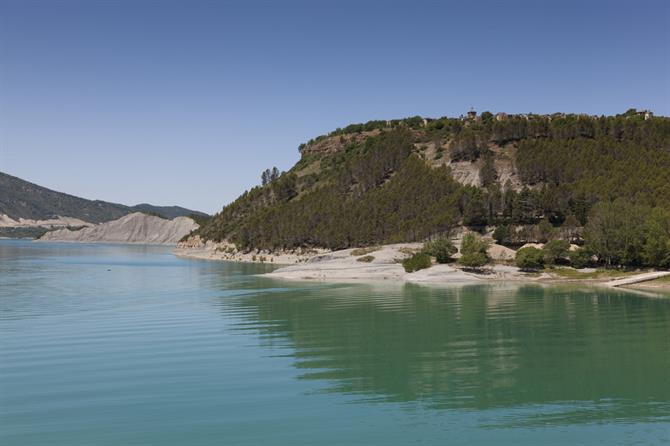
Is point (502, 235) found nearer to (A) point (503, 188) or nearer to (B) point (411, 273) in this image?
(B) point (411, 273)

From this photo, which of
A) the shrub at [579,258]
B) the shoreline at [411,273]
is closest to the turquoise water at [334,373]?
the shoreline at [411,273]

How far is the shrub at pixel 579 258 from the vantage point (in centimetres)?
10550

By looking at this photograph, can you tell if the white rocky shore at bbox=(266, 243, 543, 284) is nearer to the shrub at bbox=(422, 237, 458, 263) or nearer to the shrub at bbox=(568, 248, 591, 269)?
the shrub at bbox=(422, 237, 458, 263)

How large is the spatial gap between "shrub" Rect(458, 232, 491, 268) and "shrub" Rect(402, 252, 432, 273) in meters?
5.93

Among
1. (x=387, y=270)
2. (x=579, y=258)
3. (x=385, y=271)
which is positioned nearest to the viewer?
(x=579, y=258)

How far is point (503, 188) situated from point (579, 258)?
5450 cm

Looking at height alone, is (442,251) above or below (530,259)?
above

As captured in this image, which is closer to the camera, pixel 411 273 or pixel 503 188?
pixel 411 273

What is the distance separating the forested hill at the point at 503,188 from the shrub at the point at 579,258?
12268 mm

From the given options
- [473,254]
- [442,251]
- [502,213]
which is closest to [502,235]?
[502,213]

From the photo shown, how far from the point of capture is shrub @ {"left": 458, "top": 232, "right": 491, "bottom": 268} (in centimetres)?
10469

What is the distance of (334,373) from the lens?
115 feet

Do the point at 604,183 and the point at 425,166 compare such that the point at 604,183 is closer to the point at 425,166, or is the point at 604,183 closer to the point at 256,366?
the point at 425,166

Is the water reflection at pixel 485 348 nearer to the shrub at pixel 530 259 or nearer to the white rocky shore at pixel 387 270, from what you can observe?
the white rocky shore at pixel 387 270
